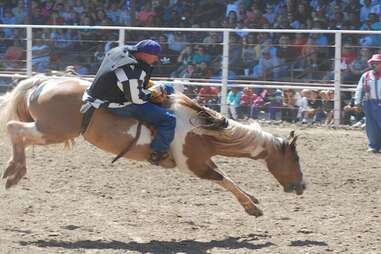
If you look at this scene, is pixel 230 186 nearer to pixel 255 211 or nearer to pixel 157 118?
pixel 255 211

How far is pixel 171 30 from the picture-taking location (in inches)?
546

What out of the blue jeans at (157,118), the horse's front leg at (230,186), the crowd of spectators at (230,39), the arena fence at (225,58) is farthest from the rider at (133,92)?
the crowd of spectators at (230,39)

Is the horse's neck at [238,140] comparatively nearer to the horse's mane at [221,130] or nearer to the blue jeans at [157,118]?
the horse's mane at [221,130]

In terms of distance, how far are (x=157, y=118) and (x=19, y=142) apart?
122 cm

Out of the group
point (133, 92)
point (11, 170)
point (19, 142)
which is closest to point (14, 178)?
point (11, 170)

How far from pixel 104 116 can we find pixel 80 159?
311cm

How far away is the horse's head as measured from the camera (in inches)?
266

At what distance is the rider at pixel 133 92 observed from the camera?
629 cm

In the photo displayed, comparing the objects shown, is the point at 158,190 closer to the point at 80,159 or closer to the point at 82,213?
the point at 82,213

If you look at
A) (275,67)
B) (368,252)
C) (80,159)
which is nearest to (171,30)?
(275,67)

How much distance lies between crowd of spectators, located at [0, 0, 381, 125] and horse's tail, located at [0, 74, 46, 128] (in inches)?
272

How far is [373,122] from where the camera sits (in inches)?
423

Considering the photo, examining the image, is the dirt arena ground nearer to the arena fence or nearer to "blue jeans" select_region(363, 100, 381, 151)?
"blue jeans" select_region(363, 100, 381, 151)

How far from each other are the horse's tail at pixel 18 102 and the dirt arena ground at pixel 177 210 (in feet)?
2.57
